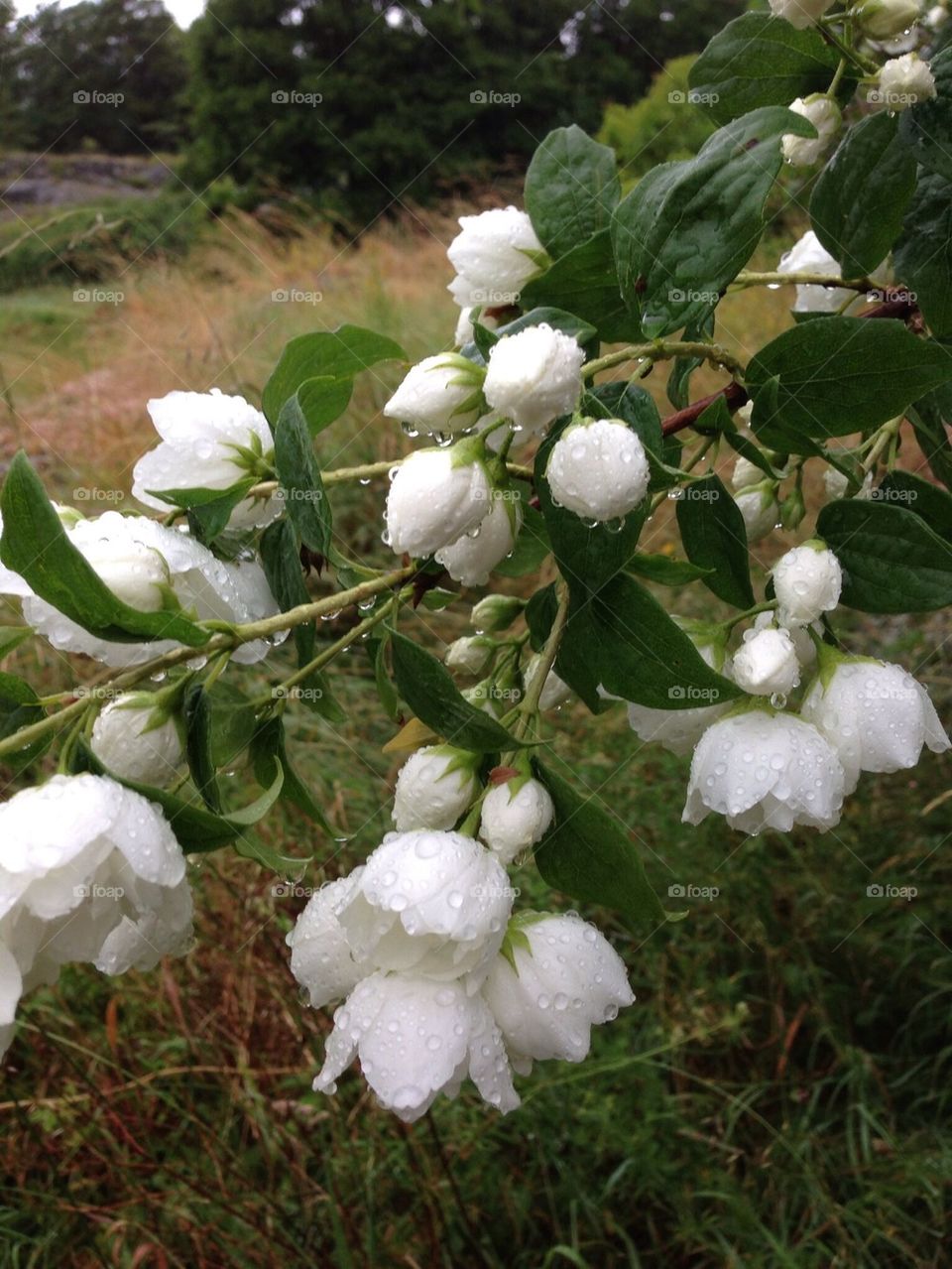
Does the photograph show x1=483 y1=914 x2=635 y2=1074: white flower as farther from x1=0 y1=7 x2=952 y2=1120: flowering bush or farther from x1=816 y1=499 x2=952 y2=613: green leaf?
x1=816 y1=499 x2=952 y2=613: green leaf

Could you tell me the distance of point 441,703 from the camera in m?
0.53

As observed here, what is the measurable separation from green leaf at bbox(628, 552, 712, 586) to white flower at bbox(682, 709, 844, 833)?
0.10m

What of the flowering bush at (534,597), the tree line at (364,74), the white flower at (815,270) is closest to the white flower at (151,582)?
the flowering bush at (534,597)

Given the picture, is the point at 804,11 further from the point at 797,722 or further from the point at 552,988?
the point at 552,988

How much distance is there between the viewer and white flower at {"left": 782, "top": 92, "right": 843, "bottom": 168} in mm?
720

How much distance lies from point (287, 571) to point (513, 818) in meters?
0.20

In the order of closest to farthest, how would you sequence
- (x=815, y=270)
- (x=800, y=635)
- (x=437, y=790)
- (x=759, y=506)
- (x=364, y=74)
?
(x=437, y=790), (x=800, y=635), (x=759, y=506), (x=815, y=270), (x=364, y=74)

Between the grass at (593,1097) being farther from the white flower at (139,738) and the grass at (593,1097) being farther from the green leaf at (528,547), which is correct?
the white flower at (139,738)

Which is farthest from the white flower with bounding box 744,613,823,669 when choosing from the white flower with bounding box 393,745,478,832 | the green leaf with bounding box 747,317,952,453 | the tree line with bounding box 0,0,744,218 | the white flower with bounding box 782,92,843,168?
the tree line with bounding box 0,0,744,218

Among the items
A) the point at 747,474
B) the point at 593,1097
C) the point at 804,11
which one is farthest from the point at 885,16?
the point at 593,1097

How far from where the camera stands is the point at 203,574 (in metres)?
0.59

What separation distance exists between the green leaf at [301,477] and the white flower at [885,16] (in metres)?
0.44

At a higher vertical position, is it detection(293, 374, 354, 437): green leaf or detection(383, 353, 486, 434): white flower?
detection(383, 353, 486, 434): white flower

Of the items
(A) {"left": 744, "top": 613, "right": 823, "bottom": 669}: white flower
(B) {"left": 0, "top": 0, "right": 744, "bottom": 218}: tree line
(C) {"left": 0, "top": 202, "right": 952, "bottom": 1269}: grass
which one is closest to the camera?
(A) {"left": 744, "top": 613, "right": 823, "bottom": 669}: white flower
